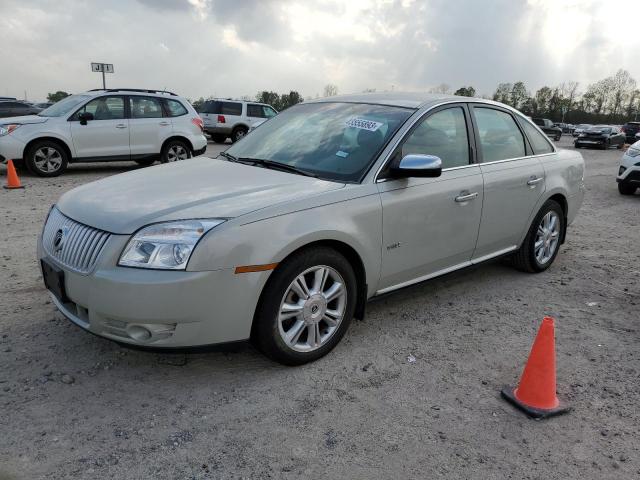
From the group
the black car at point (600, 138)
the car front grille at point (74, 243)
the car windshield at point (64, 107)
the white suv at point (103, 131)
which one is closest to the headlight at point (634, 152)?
the white suv at point (103, 131)

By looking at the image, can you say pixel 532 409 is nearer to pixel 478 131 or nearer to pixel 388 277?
pixel 388 277

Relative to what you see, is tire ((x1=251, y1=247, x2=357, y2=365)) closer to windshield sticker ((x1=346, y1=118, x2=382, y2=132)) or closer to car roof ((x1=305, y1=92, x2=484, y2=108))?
windshield sticker ((x1=346, y1=118, x2=382, y2=132))

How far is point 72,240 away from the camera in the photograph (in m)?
3.06

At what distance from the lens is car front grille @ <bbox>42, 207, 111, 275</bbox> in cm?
291

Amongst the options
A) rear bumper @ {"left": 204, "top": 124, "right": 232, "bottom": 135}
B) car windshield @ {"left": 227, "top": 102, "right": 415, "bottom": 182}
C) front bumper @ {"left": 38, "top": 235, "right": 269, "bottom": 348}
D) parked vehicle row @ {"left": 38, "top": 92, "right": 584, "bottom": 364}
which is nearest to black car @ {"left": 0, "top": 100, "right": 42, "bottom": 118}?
rear bumper @ {"left": 204, "top": 124, "right": 232, "bottom": 135}

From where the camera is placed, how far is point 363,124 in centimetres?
390

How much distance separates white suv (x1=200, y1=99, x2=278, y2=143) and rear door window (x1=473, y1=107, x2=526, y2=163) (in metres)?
16.8

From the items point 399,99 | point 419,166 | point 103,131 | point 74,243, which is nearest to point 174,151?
point 103,131

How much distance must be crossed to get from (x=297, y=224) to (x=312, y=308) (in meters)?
0.55

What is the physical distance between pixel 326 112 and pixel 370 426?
2.48 metres

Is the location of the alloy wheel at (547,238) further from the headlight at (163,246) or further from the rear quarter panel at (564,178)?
the headlight at (163,246)

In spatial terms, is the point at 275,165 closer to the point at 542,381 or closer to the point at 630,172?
the point at 542,381

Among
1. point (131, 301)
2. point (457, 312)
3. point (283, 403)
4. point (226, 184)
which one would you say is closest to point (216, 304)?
point (131, 301)

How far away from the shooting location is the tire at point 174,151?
11.9m
